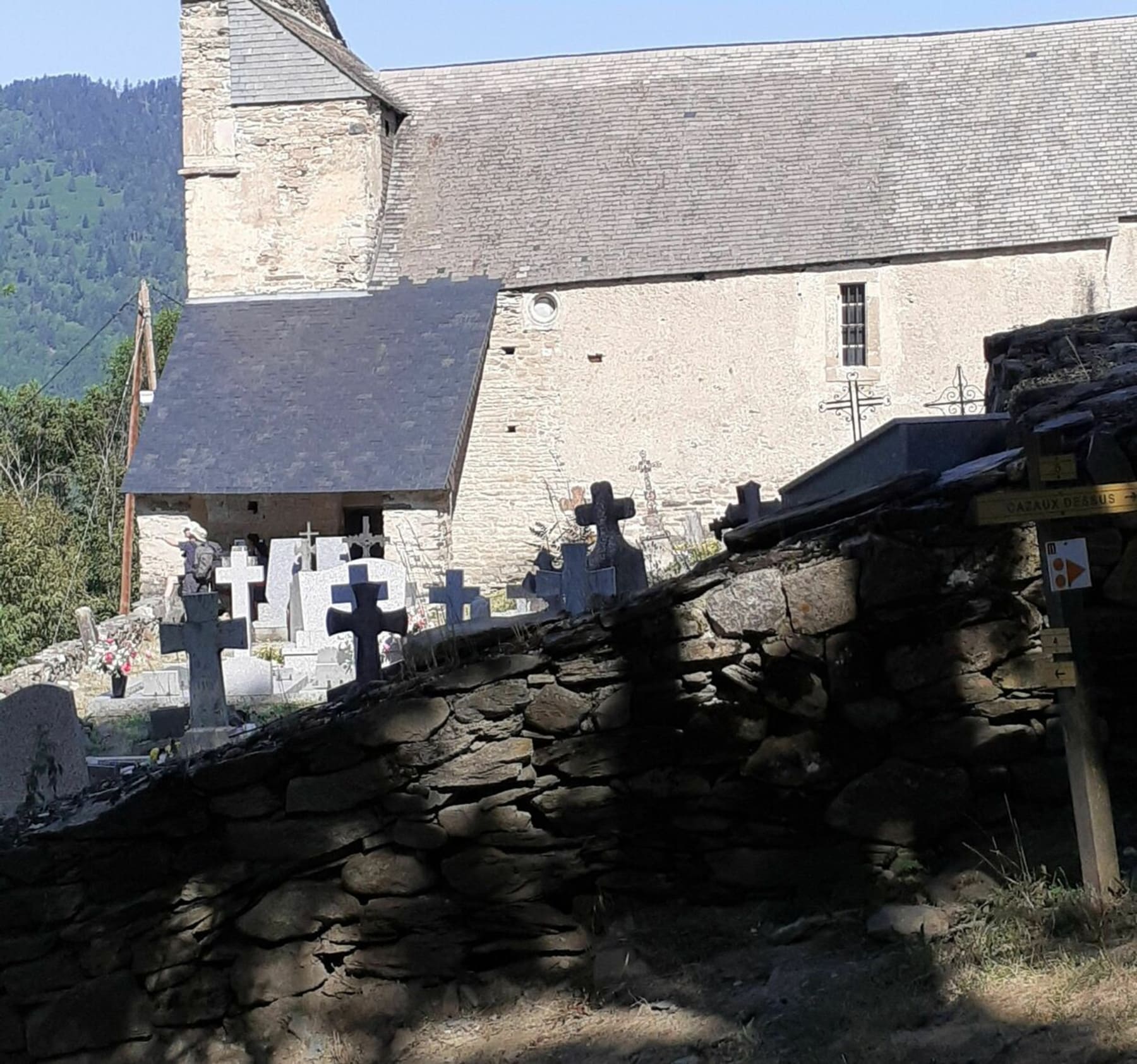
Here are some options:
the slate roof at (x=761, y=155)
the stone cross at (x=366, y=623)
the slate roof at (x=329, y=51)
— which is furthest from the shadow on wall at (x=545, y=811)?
the slate roof at (x=329, y=51)

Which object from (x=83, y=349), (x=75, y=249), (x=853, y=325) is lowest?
(x=853, y=325)

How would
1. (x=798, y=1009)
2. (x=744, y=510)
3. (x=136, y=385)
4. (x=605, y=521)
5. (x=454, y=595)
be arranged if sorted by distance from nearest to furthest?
(x=798, y=1009) → (x=744, y=510) → (x=605, y=521) → (x=454, y=595) → (x=136, y=385)

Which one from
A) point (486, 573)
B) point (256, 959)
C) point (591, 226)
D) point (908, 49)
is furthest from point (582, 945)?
point (908, 49)

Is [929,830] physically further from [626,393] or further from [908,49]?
[908,49]

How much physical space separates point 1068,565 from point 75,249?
16906 cm

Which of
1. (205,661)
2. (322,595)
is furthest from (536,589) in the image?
(322,595)

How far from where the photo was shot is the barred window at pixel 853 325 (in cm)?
2106

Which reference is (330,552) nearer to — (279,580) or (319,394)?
(279,580)

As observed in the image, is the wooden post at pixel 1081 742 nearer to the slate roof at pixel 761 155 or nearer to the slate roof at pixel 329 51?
the slate roof at pixel 761 155

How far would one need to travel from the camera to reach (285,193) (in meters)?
22.7

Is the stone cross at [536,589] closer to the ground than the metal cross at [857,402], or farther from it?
closer to the ground

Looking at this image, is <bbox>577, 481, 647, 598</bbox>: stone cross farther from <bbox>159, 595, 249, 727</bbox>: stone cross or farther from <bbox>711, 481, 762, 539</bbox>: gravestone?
<bbox>159, 595, 249, 727</bbox>: stone cross

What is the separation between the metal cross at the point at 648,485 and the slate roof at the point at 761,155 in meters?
2.77

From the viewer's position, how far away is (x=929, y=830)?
5027mm
